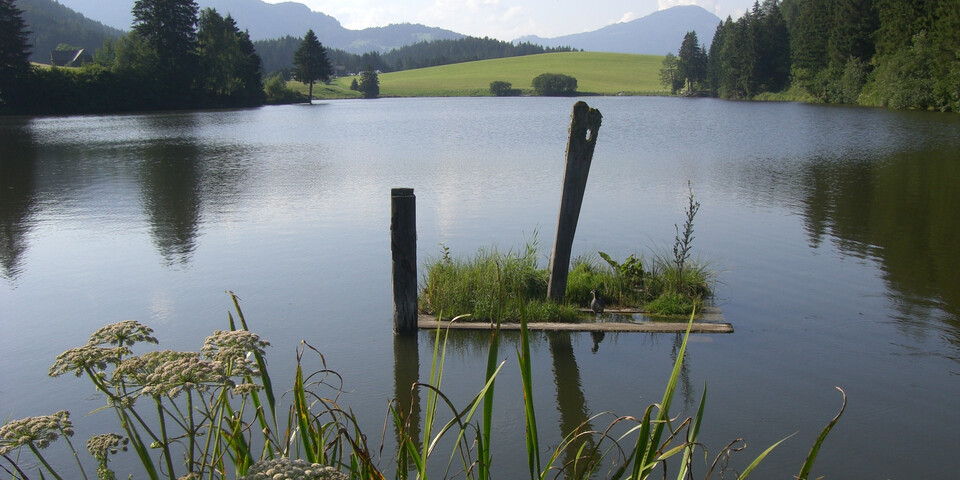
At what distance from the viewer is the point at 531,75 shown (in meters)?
108

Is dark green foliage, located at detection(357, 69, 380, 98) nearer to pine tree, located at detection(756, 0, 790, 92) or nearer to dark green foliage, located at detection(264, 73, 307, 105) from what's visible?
dark green foliage, located at detection(264, 73, 307, 105)

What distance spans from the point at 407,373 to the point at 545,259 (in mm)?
3780

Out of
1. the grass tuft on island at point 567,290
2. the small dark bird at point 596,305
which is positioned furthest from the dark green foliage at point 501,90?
the small dark bird at point 596,305

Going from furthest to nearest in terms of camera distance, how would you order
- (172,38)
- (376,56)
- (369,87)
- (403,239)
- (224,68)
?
(376,56)
(369,87)
(224,68)
(172,38)
(403,239)

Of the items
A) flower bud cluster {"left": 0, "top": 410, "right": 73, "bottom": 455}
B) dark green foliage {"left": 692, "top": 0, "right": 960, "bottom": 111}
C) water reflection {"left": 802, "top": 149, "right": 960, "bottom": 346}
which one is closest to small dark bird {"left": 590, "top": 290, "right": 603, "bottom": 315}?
water reflection {"left": 802, "top": 149, "right": 960, "bottom": 346}

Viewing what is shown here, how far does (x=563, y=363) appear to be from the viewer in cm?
646

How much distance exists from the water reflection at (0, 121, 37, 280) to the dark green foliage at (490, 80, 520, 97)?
227ft

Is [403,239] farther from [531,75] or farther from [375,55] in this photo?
[375,55]

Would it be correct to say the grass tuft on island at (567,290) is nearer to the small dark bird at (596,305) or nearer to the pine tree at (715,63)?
the small dark bird at (596,305)

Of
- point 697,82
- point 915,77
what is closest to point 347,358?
point 915,77

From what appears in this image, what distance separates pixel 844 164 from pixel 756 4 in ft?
233

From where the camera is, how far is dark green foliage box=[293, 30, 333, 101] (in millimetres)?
87375

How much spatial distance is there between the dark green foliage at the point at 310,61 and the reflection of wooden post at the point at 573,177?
83.5m

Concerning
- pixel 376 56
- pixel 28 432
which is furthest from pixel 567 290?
pixel 376 56
